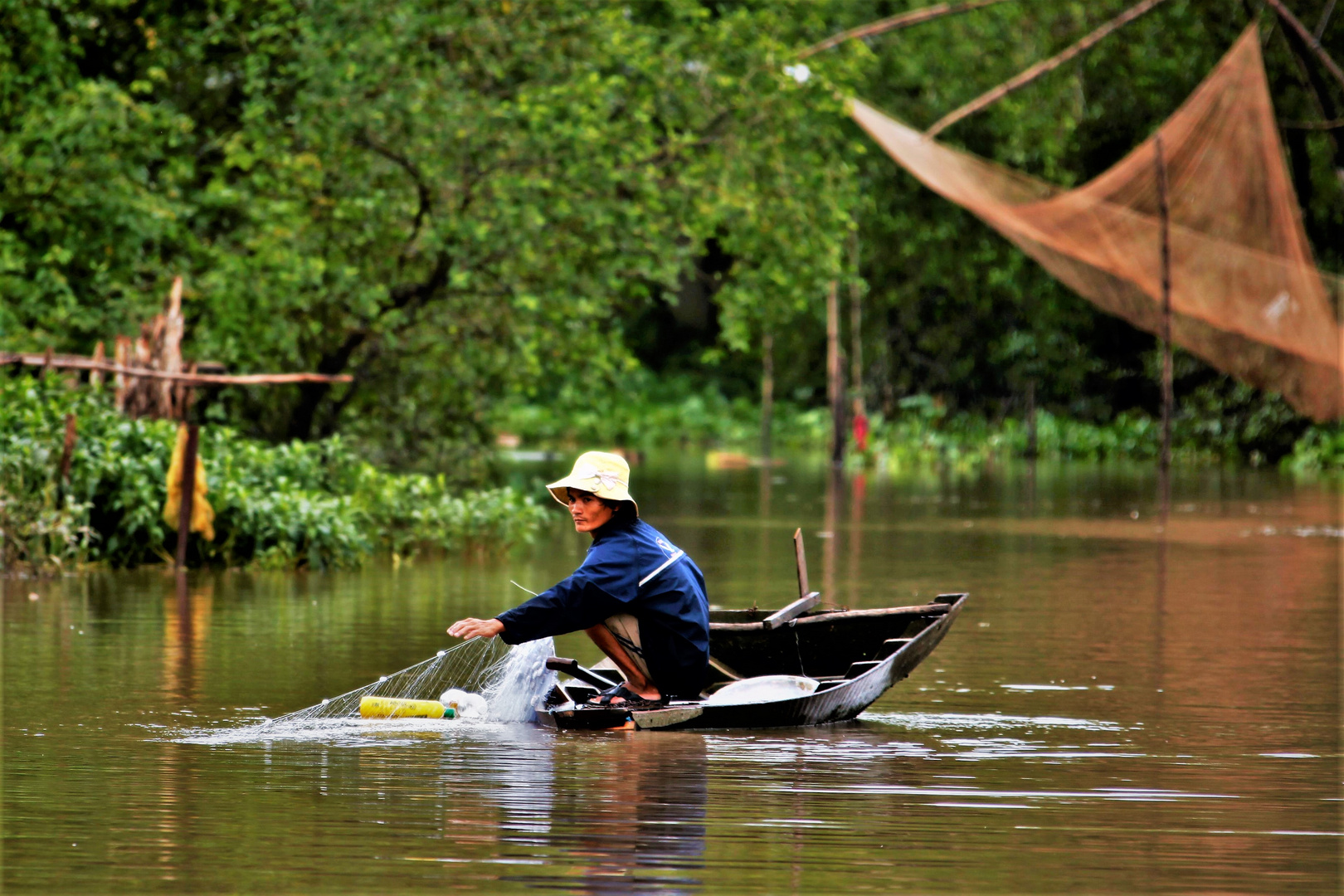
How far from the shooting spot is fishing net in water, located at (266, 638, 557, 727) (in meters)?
10.1

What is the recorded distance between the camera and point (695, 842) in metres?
7.41

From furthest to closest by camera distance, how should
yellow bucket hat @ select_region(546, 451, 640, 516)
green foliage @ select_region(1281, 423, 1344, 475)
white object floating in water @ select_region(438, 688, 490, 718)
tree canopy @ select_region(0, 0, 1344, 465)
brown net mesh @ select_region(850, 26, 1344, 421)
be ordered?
green foliage @ select_region(1281, 423, 1344, 475) → brown net mesh @ select_region(850, 26, 1344, 421) → tree canopy @ select_region(0, 0, 1344, 465) → white object floating in water @ select_region(438, 688, 490, 718) → yellow bucket hat @ select_region(546, 451, 640, 516)

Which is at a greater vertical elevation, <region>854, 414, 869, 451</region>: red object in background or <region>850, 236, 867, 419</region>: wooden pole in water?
<region>850, 236, 867, 419</region>: wooden pole in water

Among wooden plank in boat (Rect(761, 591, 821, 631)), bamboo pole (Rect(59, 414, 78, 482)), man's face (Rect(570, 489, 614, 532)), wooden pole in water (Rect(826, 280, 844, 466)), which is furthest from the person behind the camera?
wooden pole in water (Rect(826, 280, 844, 466))

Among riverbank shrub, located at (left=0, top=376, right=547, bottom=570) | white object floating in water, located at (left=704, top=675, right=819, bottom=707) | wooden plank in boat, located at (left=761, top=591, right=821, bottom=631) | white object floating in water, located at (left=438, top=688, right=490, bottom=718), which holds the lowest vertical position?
white object floating in water, located at (left=438, top=688, right=490, bottom=718)

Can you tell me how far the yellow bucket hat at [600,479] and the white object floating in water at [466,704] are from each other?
1166 millimetres

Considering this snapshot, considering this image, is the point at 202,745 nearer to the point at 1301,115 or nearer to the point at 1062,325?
the point at 1301,115

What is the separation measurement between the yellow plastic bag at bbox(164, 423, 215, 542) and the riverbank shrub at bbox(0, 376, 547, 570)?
137mm

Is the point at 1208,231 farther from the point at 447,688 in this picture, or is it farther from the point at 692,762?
the point at 692,762

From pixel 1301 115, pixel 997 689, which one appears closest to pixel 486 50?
pixel 997 689

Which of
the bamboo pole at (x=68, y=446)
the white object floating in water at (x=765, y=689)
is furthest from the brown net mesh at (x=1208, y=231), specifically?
the white object floating in water at (x=765, y=689)

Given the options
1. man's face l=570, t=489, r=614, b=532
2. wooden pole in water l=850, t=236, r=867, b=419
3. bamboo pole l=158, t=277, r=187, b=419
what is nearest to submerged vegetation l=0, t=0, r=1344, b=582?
bamboo pole l=158, t=277, r=187, b=419

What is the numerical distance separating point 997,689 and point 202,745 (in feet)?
14.4

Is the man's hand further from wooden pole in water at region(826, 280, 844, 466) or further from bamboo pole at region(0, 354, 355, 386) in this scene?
wooden pole in water at region(826, 280, 844, 466)
